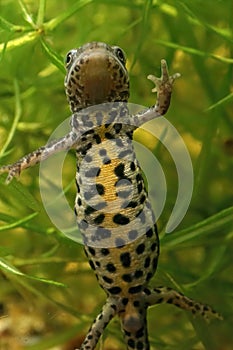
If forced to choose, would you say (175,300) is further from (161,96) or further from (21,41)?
(21,41)

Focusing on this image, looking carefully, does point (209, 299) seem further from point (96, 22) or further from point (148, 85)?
point (96, 22)

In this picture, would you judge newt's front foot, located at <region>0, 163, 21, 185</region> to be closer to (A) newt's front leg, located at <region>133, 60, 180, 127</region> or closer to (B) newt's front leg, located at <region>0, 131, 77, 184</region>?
(B) newt's front leg, located at <region>0, 131, 77, 184</region>

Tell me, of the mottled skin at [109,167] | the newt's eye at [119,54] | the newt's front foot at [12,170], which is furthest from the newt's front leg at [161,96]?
the newt's front foot at [12,170]

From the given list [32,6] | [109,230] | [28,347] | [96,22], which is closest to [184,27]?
[96,22]

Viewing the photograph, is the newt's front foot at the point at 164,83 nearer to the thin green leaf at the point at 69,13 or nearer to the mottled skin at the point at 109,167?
the mottled skin at the point at 109,167

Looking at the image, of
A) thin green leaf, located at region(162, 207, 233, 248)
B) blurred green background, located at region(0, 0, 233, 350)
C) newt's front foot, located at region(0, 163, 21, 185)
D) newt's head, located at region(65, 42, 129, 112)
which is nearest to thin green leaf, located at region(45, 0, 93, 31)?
blurred green background, located at region(0, 0, 233, 350)
